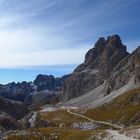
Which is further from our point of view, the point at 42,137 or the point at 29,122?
the point at 29,122

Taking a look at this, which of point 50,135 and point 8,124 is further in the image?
point 8,124

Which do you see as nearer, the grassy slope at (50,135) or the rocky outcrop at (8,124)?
the grassy slope at (50,135)

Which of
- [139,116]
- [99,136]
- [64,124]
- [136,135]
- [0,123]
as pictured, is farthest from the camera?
[64,124]

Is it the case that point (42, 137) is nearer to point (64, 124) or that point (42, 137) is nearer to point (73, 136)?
point (73, 136)

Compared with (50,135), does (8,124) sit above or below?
above

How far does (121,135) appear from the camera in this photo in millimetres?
83000

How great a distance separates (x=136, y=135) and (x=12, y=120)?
58313 mm

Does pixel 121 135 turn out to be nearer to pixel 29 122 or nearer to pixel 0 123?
pixel 0 123

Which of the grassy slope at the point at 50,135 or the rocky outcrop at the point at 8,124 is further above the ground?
the rocky outcrop at the point at 8,124

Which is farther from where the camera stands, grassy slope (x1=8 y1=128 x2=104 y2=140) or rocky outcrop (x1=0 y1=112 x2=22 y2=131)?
rocky outcrop (x1=0 y1=112 x2=22 y2=131)

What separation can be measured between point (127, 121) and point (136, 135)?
10777 cm

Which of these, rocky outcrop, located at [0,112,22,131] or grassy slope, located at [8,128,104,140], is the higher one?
rocky outcrop, located at [0,112,22,131]

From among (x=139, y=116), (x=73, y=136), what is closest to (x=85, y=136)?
(x=73, y=136)

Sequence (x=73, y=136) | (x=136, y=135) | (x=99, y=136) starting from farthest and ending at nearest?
(x=73, y=136), (x=99, y=136), (x=136, y=135)
